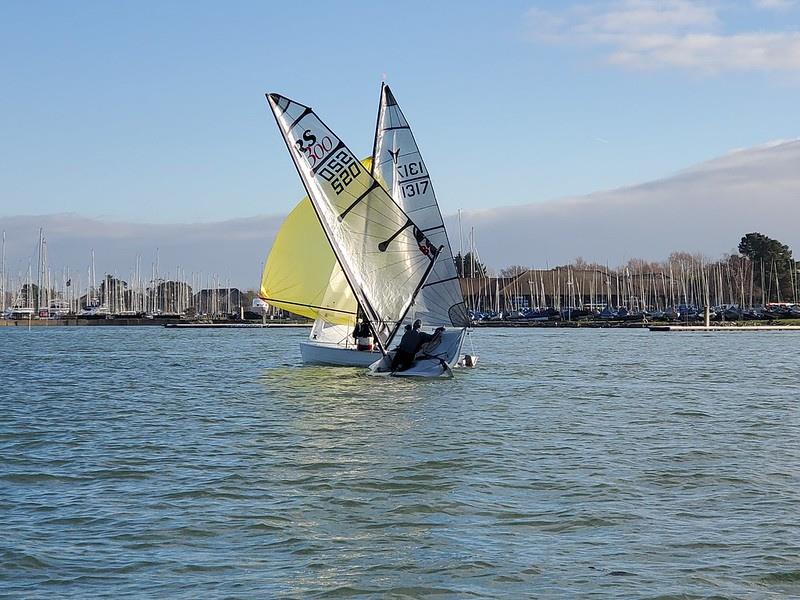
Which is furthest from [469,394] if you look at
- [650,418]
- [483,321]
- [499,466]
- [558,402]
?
[483,321]

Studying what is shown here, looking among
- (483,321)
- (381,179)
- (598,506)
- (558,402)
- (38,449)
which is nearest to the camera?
(598,506)

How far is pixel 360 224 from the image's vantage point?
32.7m

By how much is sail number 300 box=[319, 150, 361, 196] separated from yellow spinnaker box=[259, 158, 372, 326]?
5.98 m

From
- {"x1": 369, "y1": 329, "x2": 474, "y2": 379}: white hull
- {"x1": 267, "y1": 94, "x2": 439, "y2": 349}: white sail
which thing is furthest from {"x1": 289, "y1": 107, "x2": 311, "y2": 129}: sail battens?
{"x1": 369, "y1": 329, "x2": 474, "y2": 379}: white hull

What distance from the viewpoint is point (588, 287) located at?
149 metres

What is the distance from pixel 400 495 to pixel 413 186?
2360 centimetres

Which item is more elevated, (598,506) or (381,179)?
(381,179)

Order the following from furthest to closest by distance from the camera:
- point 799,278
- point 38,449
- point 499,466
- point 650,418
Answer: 1. point 799,278
2. point 650,418
3. point 38,449
4. point 499,466

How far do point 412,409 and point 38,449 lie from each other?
8.98m

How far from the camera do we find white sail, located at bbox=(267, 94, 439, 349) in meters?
32.1

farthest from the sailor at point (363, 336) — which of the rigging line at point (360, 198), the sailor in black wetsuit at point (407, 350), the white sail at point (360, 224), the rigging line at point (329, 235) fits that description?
the rigging line at point (360, 198)

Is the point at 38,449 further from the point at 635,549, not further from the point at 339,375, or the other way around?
the point at 339,375

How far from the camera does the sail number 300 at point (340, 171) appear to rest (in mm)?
32188

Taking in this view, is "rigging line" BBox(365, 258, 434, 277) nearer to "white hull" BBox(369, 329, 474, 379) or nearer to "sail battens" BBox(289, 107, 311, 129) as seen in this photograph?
"white hull" BBox(369, 329, 474, 379)
